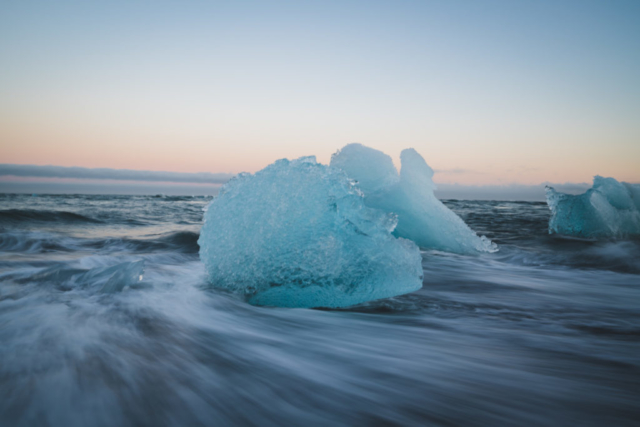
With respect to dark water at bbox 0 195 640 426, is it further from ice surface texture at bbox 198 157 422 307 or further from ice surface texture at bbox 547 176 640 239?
ice surface texture at bbox 547 176 640 239

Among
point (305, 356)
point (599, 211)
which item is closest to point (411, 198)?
point (305, 356)

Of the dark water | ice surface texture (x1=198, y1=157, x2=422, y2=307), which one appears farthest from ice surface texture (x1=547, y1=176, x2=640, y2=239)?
ice surface texture (x1=198, y1=157, x2=422, y2=307)

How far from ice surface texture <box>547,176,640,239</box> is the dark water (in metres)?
5.47

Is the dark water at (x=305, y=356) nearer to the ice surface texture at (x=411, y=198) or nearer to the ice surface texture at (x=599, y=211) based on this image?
the ice surface texture at (x=411, y=198)

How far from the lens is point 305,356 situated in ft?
6.07

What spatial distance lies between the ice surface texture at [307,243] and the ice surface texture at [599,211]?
751cm

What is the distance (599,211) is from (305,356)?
8808mm

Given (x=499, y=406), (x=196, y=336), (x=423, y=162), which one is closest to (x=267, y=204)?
(x=196, y=336)

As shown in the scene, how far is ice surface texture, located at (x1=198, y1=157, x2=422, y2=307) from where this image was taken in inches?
100

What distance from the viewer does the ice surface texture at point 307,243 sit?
2.54 metres

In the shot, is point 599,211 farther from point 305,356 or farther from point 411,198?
point 305,356

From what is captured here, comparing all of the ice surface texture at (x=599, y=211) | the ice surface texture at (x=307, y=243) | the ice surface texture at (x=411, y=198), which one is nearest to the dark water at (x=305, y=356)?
the ice surface texture at (x=307, y=243)

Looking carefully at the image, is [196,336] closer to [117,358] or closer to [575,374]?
[117,358]

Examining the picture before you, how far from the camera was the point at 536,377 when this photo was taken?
159cm
